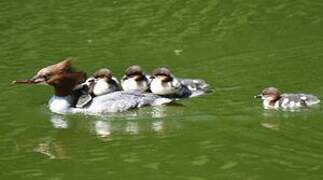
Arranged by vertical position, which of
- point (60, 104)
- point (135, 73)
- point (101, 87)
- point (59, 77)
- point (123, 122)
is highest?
point (59, 77)

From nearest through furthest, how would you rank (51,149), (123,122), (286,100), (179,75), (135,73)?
1. (51,149)
2. (123,122)
3. (286,100)
4. (135,73)
5. (179,75)

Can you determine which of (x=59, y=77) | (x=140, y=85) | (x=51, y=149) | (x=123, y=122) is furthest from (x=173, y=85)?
(x=51, y=149)

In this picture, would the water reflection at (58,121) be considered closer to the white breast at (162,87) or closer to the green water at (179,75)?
the green water at (179,75)

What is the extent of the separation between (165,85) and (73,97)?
3.75ft

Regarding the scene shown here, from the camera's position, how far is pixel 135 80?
32.8 ft

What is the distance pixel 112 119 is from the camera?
30.6 feet

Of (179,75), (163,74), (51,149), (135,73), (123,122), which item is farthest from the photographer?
(179,75)

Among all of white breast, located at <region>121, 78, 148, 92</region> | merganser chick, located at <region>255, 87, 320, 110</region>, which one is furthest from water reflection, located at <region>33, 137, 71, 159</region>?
merganser chick, located at <region>255, 87, 320, 110</region>

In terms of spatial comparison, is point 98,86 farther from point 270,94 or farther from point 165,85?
point 270,94

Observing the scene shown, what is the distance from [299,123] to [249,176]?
1735mm

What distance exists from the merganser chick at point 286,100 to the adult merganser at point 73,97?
123cm

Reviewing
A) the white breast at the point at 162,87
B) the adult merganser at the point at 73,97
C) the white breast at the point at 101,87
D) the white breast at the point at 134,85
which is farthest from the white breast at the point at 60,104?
the white breast at the point at 162,87

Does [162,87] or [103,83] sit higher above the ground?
[103,83]

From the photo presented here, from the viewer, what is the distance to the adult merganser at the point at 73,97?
9.59 metres
